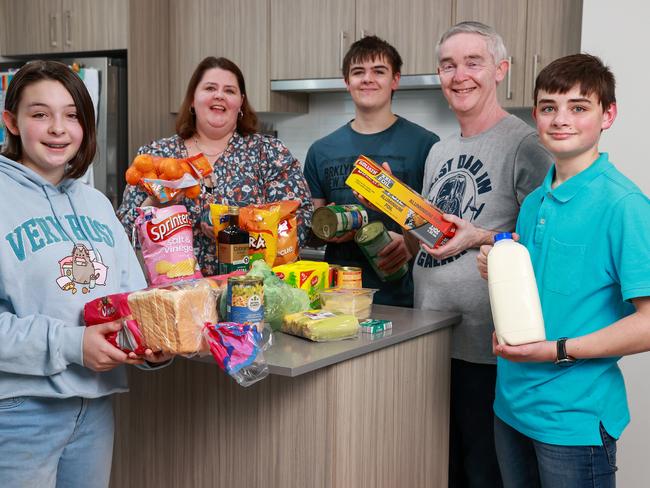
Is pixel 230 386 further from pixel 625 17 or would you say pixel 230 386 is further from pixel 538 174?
pixel 625 17

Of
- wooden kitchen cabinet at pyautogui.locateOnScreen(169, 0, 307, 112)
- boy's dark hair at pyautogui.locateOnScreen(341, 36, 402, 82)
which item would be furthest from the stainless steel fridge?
boy's dark hair at pyautogui.locateOnScreen(341, 36, 402, 82)

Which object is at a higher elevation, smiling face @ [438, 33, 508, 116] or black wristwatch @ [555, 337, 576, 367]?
smiling face @ [438, 33, 508, 116]

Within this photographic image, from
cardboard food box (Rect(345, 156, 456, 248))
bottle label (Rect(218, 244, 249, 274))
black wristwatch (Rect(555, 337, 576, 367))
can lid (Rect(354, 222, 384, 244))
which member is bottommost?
black wristwatch (Rect(555, 337, 576, 367))

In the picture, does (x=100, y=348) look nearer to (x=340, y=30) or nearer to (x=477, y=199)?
(x=477, y=199)

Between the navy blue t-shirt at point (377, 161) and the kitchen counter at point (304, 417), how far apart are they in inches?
18.2

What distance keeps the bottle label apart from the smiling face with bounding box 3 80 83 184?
483 mm

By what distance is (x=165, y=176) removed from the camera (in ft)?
6.17

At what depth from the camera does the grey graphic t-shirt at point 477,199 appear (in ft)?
6.23

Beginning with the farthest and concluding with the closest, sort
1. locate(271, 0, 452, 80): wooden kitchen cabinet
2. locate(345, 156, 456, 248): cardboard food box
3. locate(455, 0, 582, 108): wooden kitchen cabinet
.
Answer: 1. locate(271, 0, 452, 80): wooden kitchen cabinet
2. locate(455, 0, 582, 108): wooden kitchen cabinet
3. locate(345, 156, 456, 248): cardboard food box

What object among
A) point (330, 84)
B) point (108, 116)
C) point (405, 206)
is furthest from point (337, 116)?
point (405, 206)

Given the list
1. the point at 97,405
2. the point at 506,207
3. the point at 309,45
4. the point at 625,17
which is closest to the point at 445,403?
the point at 506,207

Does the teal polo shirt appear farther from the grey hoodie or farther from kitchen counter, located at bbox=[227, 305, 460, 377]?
the grey hoodie

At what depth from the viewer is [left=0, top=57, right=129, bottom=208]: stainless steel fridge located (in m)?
3.80

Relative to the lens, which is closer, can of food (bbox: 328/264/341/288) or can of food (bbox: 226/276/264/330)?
can of food (bbox: 226/276/264/330)
